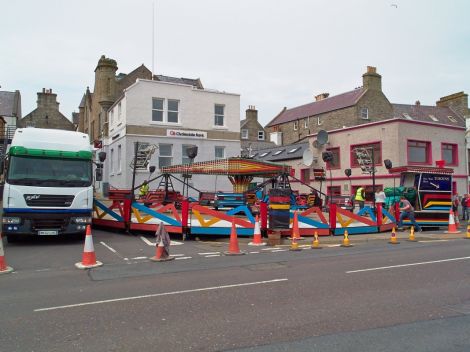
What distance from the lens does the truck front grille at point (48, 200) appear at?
12.7 meters

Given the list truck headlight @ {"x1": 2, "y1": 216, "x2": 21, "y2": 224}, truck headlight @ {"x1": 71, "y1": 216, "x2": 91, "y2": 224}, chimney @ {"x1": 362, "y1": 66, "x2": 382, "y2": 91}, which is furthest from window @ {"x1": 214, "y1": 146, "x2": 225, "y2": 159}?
chimney @ {"x1": 362, "y1": 66, "x2": 382, "y2": 91}

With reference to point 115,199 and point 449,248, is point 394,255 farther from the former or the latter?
point 115,199

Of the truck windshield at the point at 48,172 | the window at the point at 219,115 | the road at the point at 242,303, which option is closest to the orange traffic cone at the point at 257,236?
the road at the point at 242,303

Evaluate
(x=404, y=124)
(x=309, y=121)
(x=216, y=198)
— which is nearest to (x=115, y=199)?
(x=216, y=198)

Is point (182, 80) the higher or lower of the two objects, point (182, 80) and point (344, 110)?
the higher

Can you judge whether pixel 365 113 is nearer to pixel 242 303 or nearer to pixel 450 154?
pixel 450 154

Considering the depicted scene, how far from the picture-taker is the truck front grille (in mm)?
12680

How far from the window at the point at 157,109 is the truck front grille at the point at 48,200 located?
13.8m

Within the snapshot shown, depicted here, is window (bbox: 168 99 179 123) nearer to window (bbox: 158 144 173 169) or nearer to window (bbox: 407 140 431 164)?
window (bbox: 158 144 173 169)

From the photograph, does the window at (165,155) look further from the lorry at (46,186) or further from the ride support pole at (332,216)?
the ride support pole at (332,216)

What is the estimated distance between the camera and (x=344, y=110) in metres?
45.1

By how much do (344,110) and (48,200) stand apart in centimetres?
3704

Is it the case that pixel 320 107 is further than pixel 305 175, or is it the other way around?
pixel 320 107

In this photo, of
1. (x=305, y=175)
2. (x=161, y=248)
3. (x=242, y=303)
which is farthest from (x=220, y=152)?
(x=242, y=303)
